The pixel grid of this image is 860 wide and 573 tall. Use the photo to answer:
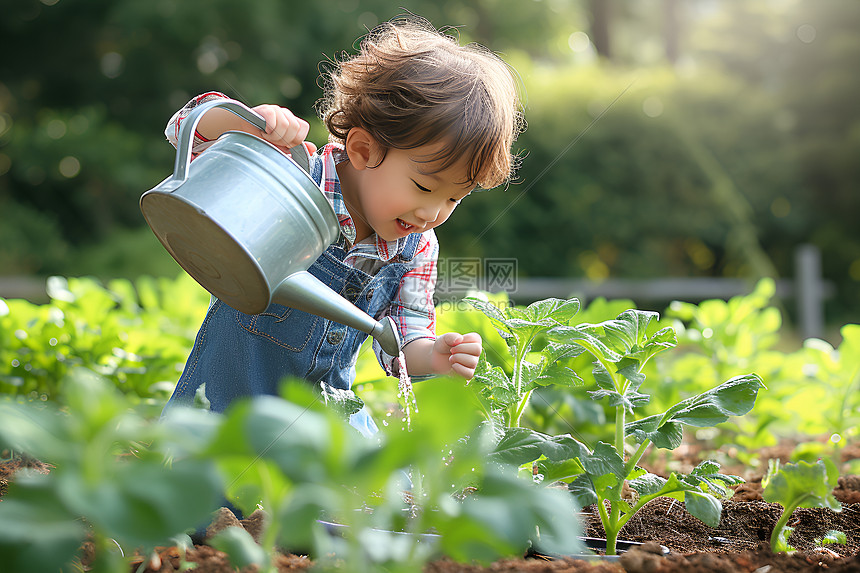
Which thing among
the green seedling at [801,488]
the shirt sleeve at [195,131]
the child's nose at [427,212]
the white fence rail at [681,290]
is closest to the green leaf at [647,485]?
the green seedling at [801,488]

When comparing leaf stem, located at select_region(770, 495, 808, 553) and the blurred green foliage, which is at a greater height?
the blurred green foliage

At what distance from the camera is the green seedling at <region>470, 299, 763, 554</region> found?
0.82 m

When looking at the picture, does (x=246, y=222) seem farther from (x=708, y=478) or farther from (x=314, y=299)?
(x=708, y=478)

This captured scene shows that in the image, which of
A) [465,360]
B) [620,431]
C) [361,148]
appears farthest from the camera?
[361,148]

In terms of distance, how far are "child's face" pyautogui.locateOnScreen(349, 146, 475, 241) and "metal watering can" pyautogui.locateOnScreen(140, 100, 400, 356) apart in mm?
266

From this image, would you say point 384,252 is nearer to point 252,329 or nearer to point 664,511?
point 252,329

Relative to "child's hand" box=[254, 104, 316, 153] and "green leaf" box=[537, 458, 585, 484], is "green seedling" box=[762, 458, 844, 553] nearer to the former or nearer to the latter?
"green leaf" box=[537, 458, 585, 484]

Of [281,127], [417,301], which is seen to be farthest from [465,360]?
[281,127]

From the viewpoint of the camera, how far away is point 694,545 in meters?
0.96

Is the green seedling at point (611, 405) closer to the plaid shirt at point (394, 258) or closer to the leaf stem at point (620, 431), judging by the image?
the leaf stem at point (620, 431)

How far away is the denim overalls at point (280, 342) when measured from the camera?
1.38 metres

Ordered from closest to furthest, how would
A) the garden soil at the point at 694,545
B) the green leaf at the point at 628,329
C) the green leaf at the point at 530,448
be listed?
the garden soil at the point at 694,545 < the green leaf at the point at 530,448 < the green leaf at the point at 628,329

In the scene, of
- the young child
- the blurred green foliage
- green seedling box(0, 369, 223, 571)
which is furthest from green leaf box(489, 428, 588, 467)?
the blurred green foliage

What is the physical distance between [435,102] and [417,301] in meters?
0.41
